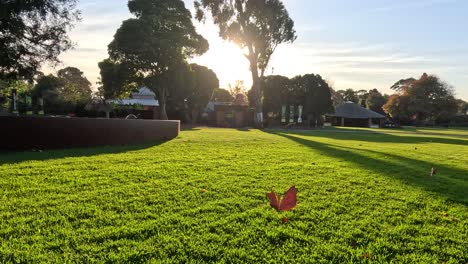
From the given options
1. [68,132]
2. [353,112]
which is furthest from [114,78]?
[353,112]

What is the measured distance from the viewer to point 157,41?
26453 millimetres

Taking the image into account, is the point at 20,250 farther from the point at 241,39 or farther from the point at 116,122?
the point at 241,39

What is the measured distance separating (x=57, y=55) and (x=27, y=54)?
1087 mm

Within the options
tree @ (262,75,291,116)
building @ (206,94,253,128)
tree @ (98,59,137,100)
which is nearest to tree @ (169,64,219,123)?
building @ (206,94,253,128)

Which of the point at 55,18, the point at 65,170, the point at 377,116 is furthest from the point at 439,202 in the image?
the point at 377,116

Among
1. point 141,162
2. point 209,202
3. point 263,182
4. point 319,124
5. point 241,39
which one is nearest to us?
point 209,202

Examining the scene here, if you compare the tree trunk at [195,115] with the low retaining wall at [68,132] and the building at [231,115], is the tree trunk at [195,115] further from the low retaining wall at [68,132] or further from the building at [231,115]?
the low retaining wall at [68,132]

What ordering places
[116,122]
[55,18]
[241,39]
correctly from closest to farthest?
[116,122] → [55,18] → [241,39]

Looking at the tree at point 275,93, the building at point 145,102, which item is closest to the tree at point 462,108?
the tree at point 275,93

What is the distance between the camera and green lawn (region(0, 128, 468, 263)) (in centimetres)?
263

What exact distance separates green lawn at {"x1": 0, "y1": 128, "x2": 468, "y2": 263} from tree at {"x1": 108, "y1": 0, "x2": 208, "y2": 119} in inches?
865

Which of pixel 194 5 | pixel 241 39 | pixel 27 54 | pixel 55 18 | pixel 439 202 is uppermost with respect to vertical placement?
pixel 194 5

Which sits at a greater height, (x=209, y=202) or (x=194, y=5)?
(x=194, y=5)

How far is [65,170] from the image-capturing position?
5.75 metres
